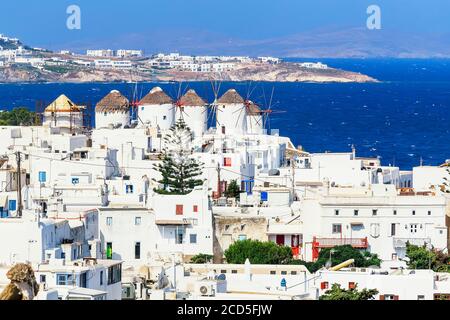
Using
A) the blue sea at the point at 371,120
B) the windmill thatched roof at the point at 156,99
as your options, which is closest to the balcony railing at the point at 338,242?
the windmill thatched roof at the point at 156,99

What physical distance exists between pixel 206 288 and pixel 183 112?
3185 centimetres

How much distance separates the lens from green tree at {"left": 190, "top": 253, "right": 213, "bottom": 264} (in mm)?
25195

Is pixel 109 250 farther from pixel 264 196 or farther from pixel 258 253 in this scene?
pixel 264 196

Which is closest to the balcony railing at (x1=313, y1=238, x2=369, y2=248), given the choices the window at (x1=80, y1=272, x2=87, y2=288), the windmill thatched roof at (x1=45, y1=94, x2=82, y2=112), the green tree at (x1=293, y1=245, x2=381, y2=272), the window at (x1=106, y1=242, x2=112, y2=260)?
the green tree at (x1=293, y1=245, x2=381, y2=272)

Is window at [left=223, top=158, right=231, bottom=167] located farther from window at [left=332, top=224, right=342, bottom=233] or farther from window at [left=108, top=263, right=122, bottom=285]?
window at [left=108, top=263, right=122, bottom=285]

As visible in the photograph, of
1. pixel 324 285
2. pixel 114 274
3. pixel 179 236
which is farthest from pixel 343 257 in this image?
pixel 114 274

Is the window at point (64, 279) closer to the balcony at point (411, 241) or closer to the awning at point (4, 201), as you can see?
the balcony at point (411, 241)

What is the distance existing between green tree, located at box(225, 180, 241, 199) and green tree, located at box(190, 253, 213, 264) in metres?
6.95

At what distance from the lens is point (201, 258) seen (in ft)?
83.9

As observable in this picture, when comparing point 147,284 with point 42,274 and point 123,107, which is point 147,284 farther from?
point 123,107

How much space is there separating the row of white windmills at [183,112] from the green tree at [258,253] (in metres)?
20.0

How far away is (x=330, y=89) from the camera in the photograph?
584 feet

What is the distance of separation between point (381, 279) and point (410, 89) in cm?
15140

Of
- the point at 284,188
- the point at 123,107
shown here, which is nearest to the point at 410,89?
the point at 123,107
